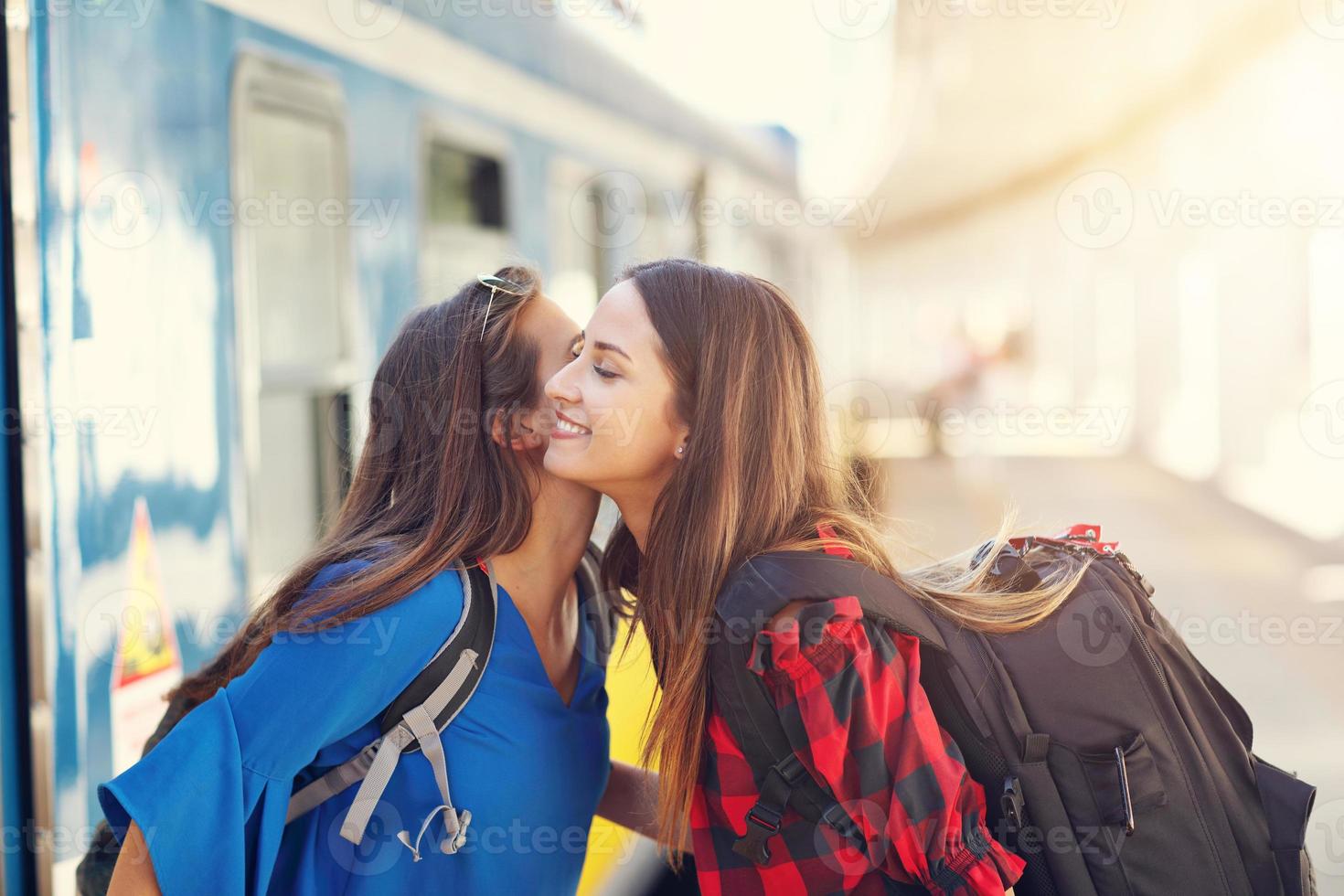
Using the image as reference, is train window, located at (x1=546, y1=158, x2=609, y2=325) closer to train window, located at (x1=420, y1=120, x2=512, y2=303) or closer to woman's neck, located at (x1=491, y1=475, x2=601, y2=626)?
train window, located at (x1=420, y1=120, x2=512, y2=303)

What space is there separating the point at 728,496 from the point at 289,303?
2.10m

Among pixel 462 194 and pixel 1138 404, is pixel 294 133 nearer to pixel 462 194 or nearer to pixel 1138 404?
pixel 462 194

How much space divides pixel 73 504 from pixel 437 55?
2.22m

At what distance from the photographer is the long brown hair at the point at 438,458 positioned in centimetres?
188

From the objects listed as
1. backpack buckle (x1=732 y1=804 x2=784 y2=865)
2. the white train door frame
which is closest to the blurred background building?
the white train door frame

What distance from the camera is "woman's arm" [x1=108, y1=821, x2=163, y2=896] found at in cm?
154

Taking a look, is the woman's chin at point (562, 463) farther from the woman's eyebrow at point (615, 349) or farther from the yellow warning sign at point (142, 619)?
the yellow warning sign at point (142, 619)

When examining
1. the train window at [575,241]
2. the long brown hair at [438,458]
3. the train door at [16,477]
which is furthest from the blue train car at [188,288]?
the long brown hair at [438,458]

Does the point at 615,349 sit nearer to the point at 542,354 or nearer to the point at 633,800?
the point at 542,354

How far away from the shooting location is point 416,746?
69.1 inches

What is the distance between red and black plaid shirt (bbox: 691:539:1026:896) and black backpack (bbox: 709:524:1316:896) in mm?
32

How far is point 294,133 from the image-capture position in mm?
3400

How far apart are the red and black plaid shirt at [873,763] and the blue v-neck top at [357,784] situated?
1.57ft

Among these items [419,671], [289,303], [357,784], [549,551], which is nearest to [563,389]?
[549,551]
